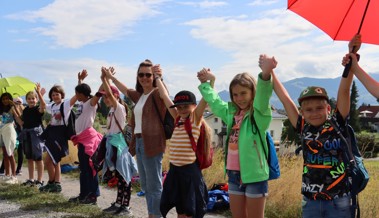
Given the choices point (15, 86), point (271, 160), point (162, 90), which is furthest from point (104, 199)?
point (271, 160)

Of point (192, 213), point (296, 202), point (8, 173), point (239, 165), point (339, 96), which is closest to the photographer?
point (339, 96)

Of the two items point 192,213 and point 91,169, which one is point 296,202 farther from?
point 91,169

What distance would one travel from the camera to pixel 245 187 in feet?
12.4

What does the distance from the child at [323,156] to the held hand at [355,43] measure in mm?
199

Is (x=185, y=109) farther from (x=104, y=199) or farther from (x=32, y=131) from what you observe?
(x=32, y=131)

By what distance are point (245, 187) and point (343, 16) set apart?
1.68 metres

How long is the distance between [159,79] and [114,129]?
1.65 m

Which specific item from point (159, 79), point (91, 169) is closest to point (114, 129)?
point (91, 169)

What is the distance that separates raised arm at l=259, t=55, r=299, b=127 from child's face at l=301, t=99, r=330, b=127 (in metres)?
0.18

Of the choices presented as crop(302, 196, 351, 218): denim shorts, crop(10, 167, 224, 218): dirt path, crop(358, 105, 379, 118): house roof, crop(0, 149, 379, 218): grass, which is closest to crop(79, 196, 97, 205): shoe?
crop(10, 167, 224, 218): dirt path

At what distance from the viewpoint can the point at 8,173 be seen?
30.9 ft

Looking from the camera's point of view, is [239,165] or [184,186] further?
[184,186]

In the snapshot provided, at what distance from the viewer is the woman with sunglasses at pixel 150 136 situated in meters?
4.90

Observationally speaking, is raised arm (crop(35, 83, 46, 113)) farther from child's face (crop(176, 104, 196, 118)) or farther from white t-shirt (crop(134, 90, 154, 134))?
child's face (crop(176, 104, 196, 118))
